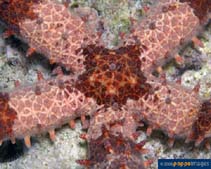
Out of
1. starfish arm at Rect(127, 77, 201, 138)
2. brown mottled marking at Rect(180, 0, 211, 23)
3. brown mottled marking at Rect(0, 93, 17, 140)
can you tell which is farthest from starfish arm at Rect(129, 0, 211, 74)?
brown mottled marking at Rect(0, 93, 17, 140)

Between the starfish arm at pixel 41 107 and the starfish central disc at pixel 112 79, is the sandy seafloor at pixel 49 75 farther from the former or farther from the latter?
the starfish central disc at pixel 112 79

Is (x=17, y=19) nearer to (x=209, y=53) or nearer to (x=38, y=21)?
(x=38, y=21)

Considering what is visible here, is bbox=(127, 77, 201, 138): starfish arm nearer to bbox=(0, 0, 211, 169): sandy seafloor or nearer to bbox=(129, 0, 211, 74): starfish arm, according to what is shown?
bbox=(129, 0, 211, 74): starfish arm

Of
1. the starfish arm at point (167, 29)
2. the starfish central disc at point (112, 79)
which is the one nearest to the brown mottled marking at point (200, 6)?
the starfish arm at point (167, 29)

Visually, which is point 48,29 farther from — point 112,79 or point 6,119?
point 6,119

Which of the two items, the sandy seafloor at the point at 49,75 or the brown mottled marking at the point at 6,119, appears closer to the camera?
the brown mottled marking at the point at 6,119

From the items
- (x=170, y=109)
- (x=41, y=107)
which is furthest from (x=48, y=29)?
(x=170, y=109)
